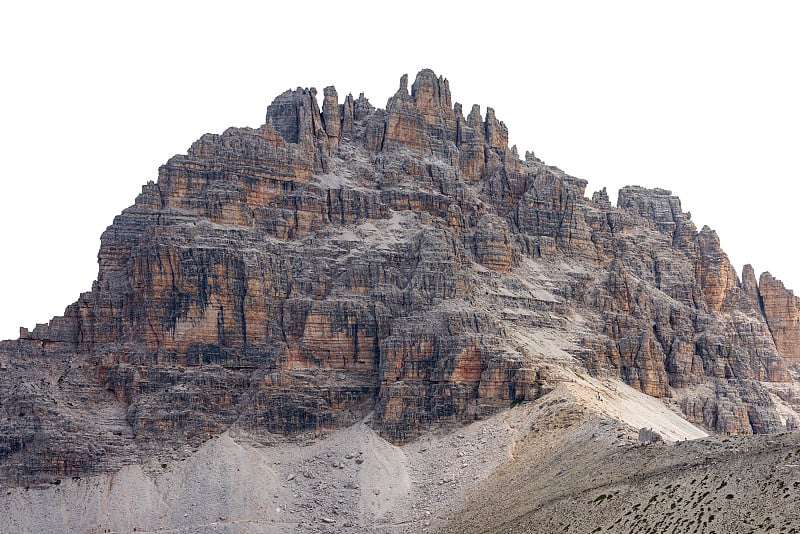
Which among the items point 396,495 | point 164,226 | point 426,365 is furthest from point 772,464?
point 164,226

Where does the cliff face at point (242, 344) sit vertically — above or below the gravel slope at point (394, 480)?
above

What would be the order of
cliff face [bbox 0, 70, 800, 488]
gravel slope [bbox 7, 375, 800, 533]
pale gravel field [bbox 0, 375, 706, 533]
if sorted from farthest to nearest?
cliff face [bbox 0, 70, 800, 488], pale gravel field [bbox 0, 375, 706, 533], gravel slope [bbox 7, 375, 800, 533]

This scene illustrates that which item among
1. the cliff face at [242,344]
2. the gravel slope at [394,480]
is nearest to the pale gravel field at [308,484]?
the gravel slope at [394,480]

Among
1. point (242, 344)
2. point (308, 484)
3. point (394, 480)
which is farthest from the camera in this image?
point (242, 344)

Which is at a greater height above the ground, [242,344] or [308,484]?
[242,344]

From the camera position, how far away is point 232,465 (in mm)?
174125

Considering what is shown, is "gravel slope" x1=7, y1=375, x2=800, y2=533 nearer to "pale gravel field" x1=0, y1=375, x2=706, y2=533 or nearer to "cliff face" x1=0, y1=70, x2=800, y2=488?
"pale gravel field" x1=0, y1=375, x2=706, y2=533

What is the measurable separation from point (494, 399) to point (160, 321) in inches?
1915

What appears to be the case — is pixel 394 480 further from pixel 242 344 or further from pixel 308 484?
pixel 242 344

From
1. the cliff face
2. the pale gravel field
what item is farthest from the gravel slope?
the cliff face

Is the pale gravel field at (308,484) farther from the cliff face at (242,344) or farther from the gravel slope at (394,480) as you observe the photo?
the cliff face at (242,344)

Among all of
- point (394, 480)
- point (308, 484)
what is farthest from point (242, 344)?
point (394, 480)

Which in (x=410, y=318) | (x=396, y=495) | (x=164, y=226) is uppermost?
(x=164, y=226)

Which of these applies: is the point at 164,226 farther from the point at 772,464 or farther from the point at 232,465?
the point at 772,464
